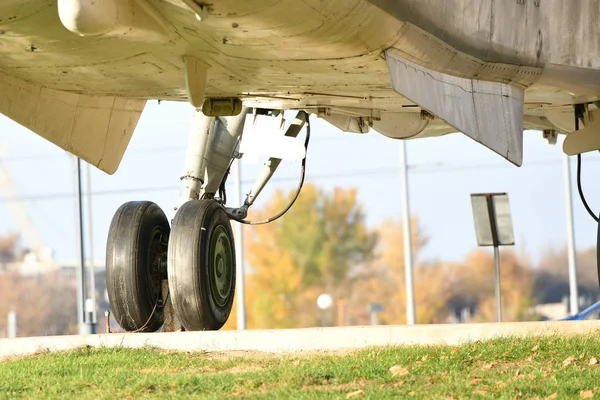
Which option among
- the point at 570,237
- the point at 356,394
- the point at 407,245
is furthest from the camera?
the point at 407,245

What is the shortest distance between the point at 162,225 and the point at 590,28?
15.2 ft

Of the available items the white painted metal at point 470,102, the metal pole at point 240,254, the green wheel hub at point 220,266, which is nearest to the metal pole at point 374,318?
the metal pole at point 240,254

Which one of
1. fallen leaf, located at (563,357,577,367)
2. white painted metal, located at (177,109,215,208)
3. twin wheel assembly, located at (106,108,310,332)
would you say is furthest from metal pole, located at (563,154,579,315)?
fallen leaf, located at (563,357,577,367)

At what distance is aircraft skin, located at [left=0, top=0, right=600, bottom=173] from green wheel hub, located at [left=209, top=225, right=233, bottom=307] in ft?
4.49

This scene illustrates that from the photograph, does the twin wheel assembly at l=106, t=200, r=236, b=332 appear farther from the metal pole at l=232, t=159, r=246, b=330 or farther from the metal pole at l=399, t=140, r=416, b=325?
the metal pole at l=232, t=159, r=246, b=330

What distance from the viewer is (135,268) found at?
1202 centimetres

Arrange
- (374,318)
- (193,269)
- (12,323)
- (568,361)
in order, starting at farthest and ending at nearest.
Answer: (12,323), (374,318), (193,269), (568,361)

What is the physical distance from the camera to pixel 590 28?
33.5 feet

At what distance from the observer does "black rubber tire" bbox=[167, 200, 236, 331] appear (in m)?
11.4

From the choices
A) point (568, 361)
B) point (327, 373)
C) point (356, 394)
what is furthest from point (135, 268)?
point (356, 394)

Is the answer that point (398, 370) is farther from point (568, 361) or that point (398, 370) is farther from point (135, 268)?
point (135, 268)

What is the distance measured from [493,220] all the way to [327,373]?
9576 mm

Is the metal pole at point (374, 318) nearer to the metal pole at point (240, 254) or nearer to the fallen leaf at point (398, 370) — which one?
the metal pole at point (240, 254)

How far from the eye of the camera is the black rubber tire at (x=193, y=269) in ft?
37.4
